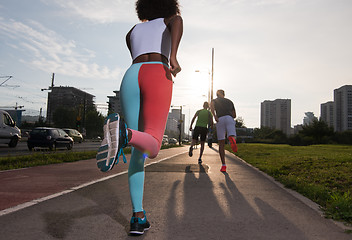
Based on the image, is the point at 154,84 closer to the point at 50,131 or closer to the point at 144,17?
the point at 144,17

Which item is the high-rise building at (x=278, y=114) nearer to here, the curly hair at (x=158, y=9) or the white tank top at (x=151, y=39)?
the curly hair at (x=158, y=9)

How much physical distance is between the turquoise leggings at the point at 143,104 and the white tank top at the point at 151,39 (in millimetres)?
139

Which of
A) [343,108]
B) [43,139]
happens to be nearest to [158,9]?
[43,139]

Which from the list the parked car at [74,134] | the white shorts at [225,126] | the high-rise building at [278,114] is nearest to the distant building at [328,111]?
the high-rise building at [278,114]

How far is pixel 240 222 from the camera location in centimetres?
281

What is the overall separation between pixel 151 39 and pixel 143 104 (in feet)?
1.87

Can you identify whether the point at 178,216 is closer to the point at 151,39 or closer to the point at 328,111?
the point at 151,39

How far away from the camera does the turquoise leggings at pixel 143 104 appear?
7.71ft

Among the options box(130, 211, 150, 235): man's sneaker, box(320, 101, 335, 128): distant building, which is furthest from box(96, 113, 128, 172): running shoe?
box(320, 101, 335, 128): distant building

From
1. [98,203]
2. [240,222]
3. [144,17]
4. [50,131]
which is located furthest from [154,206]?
[50,131]

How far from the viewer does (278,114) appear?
14575 centimetres

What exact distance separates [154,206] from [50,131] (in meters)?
14.9

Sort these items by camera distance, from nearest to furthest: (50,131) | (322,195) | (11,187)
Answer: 1. (322,195)
2. (11,187)
3. (50,131)

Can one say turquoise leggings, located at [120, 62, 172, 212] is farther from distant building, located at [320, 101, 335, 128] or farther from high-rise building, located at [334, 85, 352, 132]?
distant building, located at [320, 101, 335, 128]
